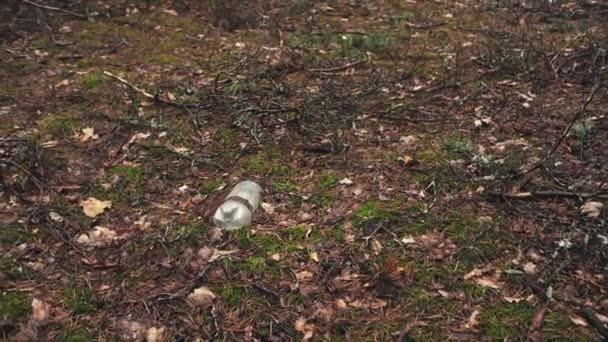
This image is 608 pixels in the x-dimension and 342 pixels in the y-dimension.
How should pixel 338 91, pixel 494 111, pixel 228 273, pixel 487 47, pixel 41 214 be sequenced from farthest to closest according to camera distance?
pixel 487 47
pixel 338 91
pixel 494 111
pixel 41 214
pixel 228 273

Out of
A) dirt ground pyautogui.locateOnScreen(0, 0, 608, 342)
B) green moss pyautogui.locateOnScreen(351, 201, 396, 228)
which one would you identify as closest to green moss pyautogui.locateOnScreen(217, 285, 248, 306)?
dirt ground pyautogui.locateOnScreen(0, 0, 608, 342)

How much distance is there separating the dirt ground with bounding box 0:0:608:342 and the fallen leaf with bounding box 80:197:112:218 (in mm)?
14

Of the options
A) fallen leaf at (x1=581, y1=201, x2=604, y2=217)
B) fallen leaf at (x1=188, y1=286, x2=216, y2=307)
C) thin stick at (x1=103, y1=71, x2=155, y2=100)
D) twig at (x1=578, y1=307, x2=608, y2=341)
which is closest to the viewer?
twig at (x1=578, y1=307, x2=608, y2=341)

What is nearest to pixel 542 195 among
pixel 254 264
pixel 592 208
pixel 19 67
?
pixel 592 208

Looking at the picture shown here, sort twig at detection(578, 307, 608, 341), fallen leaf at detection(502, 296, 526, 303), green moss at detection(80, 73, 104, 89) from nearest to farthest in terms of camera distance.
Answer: twig at detection(578, 307, 608, 341) < fallen leaf at detection(502, 296, 526, 303) < green moss at detection(80, 73, 104, 89)

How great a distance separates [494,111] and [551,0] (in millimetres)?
3603

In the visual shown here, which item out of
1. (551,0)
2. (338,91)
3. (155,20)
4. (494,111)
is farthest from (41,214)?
(551,0)

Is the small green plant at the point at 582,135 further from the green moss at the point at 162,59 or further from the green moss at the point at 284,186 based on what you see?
the green moss at the point at 162,59

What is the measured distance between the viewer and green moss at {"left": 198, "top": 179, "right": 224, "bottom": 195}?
402 centimetres

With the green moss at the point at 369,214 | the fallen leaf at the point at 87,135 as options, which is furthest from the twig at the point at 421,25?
the fallen leaf at the point at 87,135

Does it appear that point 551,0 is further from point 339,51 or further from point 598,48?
point 339,51

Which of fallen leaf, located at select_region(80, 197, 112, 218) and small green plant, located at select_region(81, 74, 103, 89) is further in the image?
small green plant, located at select_region(81, 74, 103, 89)

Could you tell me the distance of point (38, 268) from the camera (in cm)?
333

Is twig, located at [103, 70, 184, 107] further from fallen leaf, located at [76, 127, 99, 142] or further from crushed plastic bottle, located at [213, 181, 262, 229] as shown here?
crushed plastic bottle, located at [213, 181, 262, 229]
